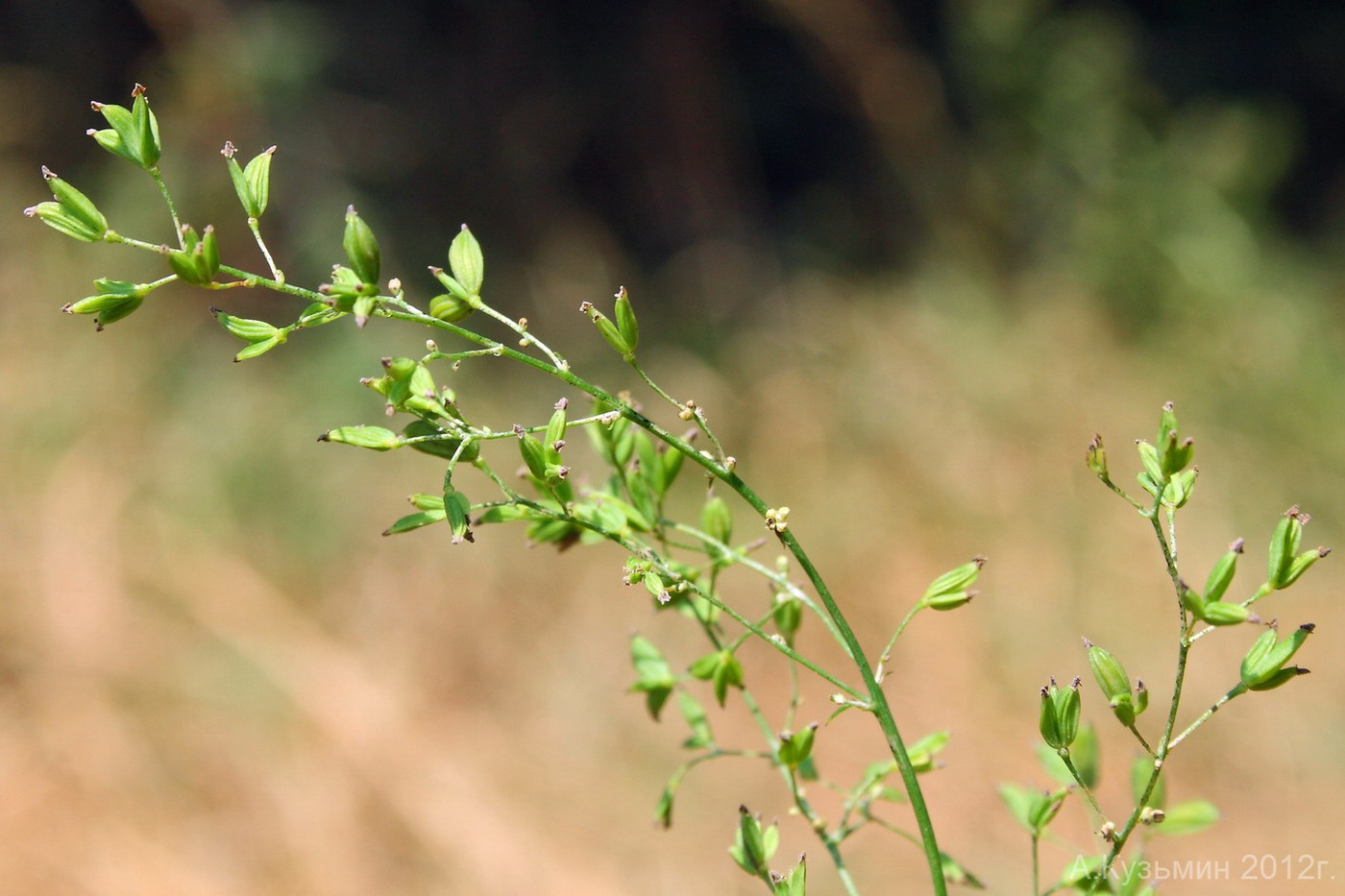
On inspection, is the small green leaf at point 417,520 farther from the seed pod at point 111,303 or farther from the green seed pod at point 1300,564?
the green seed pod at point 1300,564

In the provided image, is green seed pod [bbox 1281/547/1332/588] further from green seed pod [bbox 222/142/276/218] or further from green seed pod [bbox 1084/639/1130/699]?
green seed pod [bbox 222/142/276/218]

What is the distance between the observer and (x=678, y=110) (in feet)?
12.4

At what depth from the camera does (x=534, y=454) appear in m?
0.44

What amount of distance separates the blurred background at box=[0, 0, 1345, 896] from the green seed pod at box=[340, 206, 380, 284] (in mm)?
1523

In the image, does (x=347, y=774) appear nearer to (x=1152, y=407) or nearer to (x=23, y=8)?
(x=1152, y=407)

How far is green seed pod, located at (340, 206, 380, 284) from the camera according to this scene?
42 cm

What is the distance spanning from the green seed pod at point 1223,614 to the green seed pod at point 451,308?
0.99 feet

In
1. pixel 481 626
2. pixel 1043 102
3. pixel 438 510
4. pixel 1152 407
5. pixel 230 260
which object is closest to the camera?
pixel 438 510

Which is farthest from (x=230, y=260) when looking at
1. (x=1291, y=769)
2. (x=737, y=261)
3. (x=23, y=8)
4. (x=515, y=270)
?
(x=1291, y=769)

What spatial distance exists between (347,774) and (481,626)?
20.4 inches

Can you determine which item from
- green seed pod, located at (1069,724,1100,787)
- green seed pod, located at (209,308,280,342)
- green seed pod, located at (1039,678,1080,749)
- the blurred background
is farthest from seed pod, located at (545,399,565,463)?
the blurred background

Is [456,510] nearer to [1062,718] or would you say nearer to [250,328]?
[250,328]

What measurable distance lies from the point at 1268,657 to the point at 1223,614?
6 cm

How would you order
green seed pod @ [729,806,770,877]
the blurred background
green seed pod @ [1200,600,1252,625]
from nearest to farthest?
1. green seed pod @ [1200,600,1252,625]
2. green seed pod @ [729,806,770,877]
3. the blurred background
